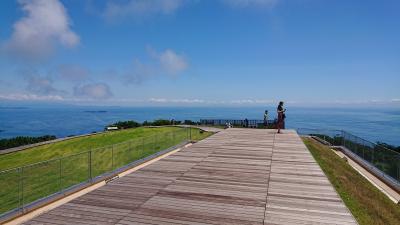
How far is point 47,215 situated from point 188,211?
277 cm

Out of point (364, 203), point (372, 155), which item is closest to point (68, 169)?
point (364, 203)

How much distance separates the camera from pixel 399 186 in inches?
487

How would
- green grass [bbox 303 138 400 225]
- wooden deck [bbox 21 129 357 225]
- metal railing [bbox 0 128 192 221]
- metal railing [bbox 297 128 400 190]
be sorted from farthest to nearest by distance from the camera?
metal railing [bbox 297 128 400 190]
green grass [bbox 303 138 400 225]
metal railing [bbox 0 128 192 221]
wooden deck [bbox 21 129 357 225]

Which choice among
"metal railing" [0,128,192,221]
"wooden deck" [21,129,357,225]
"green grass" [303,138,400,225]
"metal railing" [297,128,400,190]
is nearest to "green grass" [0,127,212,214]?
"metal railing" [0,128,192,221]

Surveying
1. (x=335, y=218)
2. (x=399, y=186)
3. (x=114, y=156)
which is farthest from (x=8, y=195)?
(x=399, y=186)

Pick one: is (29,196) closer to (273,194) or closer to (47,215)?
(47,215)

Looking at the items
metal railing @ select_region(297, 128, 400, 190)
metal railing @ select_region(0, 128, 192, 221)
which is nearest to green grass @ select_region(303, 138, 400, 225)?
metal railing @ select_region(297, 128, 400, 190)

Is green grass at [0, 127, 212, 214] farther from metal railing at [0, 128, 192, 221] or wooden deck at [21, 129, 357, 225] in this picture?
wooden deck at [21, 129, 357, 225]

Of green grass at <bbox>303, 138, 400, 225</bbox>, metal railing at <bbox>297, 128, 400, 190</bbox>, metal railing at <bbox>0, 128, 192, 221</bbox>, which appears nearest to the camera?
metal railing at <bbox>0, 128, 192, 221</bbox>

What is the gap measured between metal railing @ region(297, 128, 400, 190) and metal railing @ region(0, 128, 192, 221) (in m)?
10.6

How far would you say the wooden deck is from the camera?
604cm

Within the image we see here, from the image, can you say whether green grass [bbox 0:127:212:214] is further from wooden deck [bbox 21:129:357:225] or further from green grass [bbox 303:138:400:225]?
green grass [bbox 303:138:400:225]

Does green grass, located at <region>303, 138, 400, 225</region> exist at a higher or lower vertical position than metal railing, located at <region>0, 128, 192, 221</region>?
lower

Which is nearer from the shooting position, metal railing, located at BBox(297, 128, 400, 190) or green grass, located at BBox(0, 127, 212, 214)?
green grass, located at BBox(0, 127, 212, 214)
